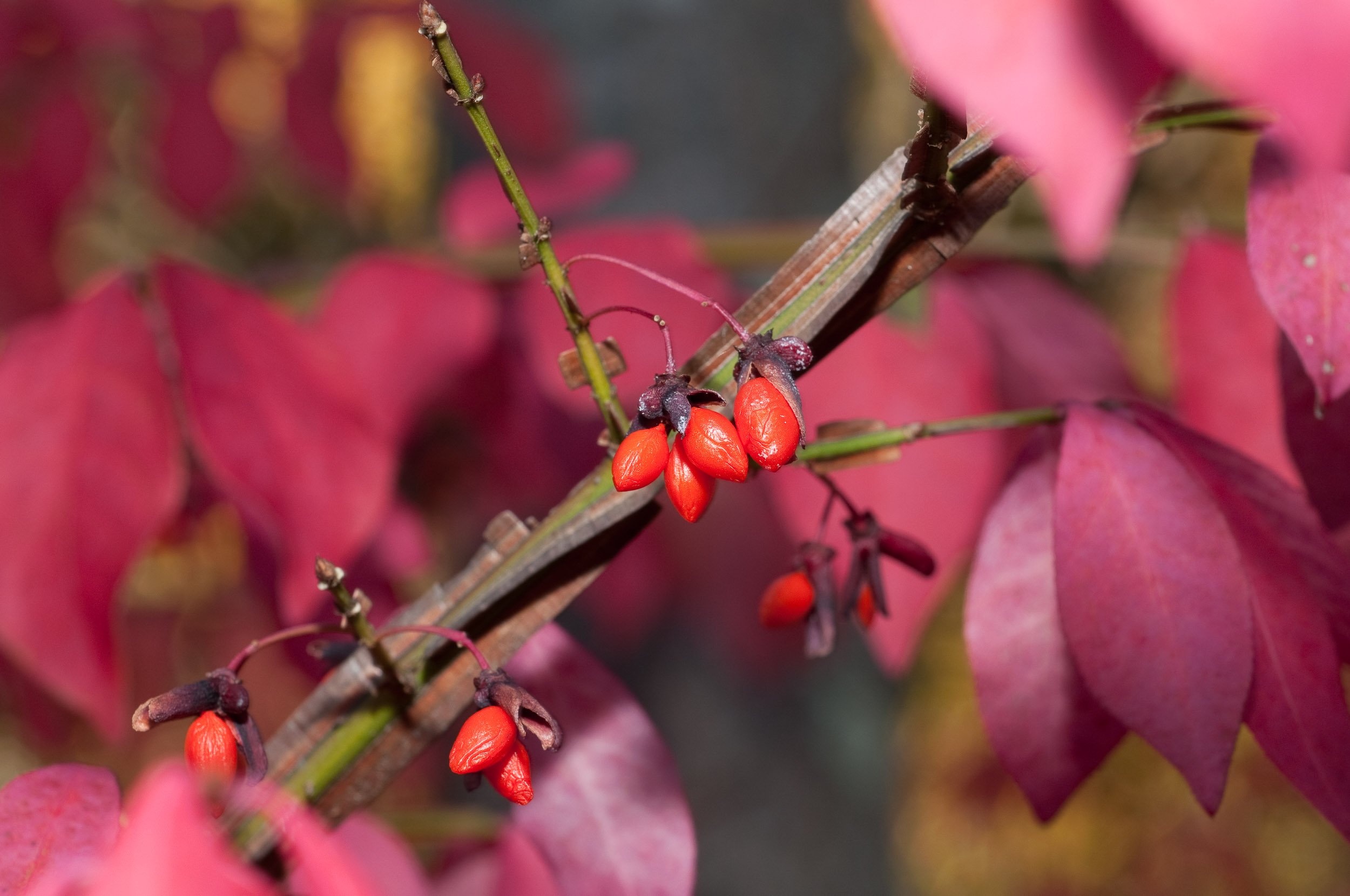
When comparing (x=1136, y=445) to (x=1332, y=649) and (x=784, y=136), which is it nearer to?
(x=1332, y=649)

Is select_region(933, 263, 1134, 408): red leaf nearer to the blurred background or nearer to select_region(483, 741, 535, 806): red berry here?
the blurred background

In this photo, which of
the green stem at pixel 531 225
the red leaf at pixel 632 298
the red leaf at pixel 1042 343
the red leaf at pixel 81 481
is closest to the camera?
the green stem at pixel 531 225

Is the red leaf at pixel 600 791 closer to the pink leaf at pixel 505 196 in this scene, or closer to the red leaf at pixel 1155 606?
the red leaf at pixel 1155 606

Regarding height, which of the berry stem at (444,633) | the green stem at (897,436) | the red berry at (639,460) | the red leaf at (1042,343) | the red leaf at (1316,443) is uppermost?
the red berry at (639,460)

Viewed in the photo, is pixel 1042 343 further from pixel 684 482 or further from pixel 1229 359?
pixel 684 482

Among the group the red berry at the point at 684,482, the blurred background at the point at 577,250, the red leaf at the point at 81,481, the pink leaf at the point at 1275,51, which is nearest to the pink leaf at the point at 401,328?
the blurred background at the point at 577,250

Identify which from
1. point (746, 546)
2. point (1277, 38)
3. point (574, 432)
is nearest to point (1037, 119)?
point (1277, 38)

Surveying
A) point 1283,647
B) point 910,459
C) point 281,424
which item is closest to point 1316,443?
point 1283,647

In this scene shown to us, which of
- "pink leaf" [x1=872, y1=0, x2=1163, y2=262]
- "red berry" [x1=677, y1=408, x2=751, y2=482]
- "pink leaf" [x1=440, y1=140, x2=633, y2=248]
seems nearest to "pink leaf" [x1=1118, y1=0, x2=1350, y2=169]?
"pink leaf" [x1=872, y1=0, x2=1163, y2=262]
